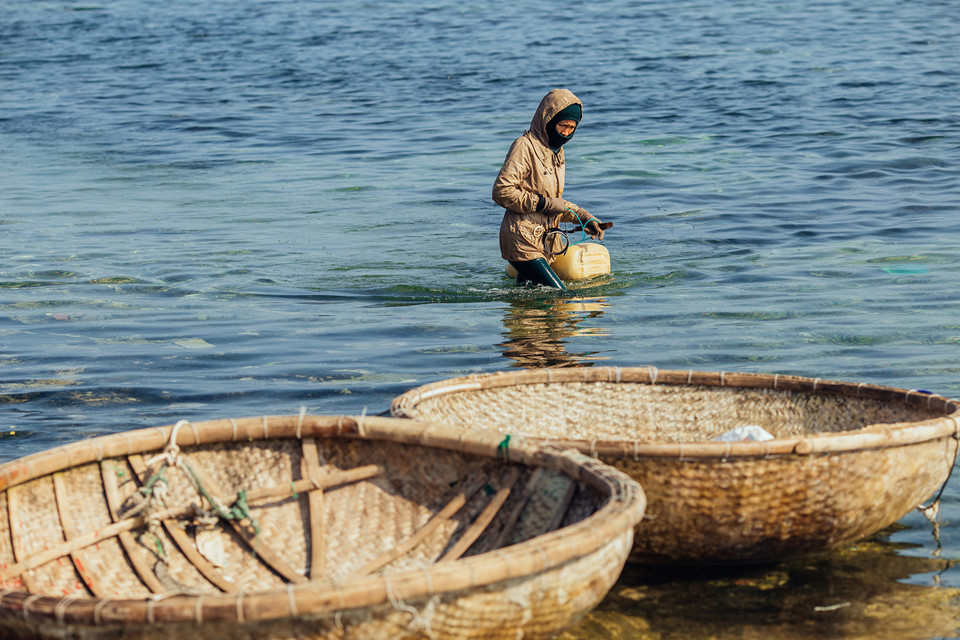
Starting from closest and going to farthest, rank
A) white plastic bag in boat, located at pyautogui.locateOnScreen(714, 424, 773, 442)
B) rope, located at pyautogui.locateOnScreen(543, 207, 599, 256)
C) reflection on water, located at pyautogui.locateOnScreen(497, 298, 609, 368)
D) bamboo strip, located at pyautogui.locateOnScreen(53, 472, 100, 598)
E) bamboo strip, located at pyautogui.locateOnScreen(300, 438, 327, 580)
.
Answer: bamboo strip, located at pyautogui.locateOnScreen(53, 472, 100, 598) → bamboo strip, located at pyautogui.locateOnScreen(300, 438, 327, 580) → white plastic bag in boat, located at pyautogui.locateOnScreen(714, 424, 773, 442) → reflection on water, located at pyautogui.locateOnScreen(497, 298, 609, 368) → rope, located at pyautogui.locateOnScreen(543, 207, 599, 256)

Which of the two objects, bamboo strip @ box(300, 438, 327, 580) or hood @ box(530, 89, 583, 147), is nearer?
bamboo strip @ box(300, 438, 327, 580)

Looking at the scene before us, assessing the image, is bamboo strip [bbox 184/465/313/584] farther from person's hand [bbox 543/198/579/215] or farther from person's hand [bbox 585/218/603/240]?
person's hand [bbox 585/218/603/240]

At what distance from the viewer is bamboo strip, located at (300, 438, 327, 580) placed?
481 centimetres

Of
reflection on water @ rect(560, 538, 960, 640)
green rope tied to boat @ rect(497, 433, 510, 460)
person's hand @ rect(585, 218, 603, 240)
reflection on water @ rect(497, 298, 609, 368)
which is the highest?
person's hand @ rect(585, 218, 603, 240)

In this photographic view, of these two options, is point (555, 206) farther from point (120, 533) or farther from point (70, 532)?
point (70, 532)

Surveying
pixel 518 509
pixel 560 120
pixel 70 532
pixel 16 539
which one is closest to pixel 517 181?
pixel 560 120

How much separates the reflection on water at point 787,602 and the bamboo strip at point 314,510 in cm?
108

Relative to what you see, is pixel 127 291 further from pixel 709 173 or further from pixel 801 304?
pixel 709 173

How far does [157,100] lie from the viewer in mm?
26312

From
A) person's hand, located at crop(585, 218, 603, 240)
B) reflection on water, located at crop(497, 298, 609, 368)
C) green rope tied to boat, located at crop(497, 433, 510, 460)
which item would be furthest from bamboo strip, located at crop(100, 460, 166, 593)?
person's hand, located at crop(585, 218, 603, 240)

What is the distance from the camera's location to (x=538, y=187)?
9.24 meters

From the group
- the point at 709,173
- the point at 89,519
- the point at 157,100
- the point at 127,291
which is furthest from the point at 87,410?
the point at 157,100

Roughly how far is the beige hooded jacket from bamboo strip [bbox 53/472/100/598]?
4.87 m

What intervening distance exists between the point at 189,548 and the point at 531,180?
5097mm
